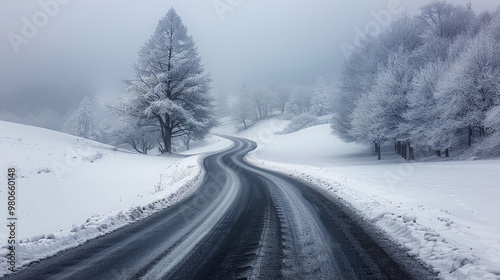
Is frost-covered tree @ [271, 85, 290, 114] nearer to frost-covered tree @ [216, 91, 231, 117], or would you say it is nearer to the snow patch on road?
frost-covered tree @ [216, 91, 231, 117]

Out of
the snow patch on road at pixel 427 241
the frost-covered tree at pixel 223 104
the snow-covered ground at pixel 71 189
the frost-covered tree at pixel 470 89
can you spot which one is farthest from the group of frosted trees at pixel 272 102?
the snow patch on road at pixel 427 241

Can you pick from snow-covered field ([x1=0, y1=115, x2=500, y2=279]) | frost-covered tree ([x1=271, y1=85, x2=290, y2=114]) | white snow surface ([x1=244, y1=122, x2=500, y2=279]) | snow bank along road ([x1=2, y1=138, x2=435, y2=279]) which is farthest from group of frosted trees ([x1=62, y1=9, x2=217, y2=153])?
frost-covered tree ([x1=271, y1=85, x2=290, y2=114])

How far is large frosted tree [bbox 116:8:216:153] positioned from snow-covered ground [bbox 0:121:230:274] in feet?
18.8

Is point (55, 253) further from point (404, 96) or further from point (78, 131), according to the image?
point (78, 131)

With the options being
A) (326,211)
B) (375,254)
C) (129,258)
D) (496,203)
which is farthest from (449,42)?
(129,258)

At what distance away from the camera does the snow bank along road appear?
161 inches

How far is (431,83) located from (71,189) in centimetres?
2696

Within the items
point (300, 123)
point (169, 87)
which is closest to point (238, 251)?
point (169, 87)

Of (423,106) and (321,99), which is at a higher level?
(321,99)

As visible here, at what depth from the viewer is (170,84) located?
28156 mm

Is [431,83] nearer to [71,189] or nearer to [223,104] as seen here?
[71,189]

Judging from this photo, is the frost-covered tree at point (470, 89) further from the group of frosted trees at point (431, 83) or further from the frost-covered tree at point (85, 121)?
the frost-covered tree at point (85, 121)

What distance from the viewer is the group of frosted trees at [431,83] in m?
22.8

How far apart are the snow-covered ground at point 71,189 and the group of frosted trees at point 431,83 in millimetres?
19096
